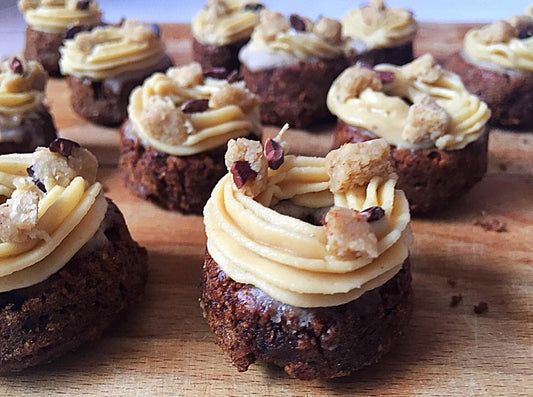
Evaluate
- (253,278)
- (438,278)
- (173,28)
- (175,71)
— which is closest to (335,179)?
(253,278)

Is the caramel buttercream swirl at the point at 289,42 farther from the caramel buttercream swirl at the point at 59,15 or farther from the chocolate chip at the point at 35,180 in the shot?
the chocolate chip at the point at 35,180

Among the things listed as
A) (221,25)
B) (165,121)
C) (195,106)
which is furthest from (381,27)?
(165,121)

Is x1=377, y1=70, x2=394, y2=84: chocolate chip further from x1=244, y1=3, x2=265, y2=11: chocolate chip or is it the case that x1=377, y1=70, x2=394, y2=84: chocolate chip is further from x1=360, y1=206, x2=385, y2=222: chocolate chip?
x1=244, y1=3, x2=265, y2=11: chocolate chip

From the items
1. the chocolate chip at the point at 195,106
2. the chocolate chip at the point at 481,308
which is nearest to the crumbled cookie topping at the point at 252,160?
the chocolate chip at the point at 195,106

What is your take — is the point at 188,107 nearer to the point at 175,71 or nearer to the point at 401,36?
the point at 175,71

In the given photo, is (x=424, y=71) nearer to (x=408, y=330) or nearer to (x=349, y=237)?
(x=408, y=330)

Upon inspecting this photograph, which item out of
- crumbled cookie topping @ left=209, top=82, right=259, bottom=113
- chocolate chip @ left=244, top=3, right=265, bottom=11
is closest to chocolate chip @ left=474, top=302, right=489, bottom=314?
crumbled cookie topping @ left=209, top=82, right=259, bottom=113
